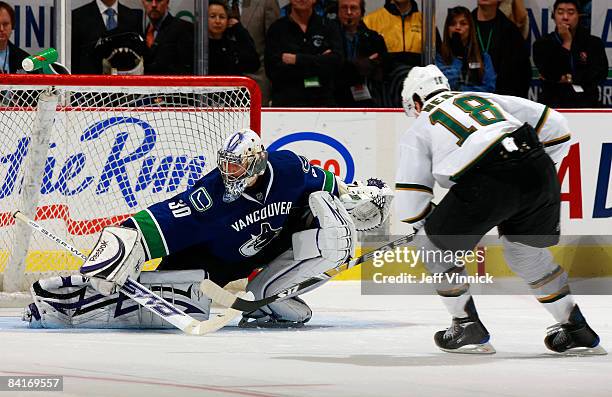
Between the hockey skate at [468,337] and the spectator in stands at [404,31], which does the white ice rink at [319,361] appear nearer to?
the hockey skate at [468,337]

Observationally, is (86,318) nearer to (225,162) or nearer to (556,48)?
(225,162)

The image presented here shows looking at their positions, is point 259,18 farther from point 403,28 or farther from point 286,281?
point 286,281

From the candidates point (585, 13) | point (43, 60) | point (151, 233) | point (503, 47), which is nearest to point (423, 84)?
point (151, 233)

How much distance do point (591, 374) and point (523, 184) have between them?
2.38 feet

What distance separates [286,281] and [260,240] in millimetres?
199

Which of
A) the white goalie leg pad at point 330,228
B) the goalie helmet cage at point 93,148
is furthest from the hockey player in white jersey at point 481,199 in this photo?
the goalie helmet cage at point 93,148

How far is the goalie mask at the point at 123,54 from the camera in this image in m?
7.60

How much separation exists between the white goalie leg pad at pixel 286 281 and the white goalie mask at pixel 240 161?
0.40 m

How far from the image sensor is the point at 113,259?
543cm

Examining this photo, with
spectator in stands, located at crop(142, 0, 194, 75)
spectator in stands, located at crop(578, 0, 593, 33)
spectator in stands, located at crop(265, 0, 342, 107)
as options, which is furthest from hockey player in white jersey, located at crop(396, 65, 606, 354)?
spectator in stands, located at crop(578, 0, 593, 33)

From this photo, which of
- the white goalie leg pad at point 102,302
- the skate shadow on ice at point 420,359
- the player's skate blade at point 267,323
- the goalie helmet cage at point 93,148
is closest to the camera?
the skate shadow on ice at point 420,359

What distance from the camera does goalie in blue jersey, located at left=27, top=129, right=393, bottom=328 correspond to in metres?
5.50

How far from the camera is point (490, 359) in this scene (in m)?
4.87

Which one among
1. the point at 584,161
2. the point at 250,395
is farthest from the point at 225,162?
the point at 584,161
